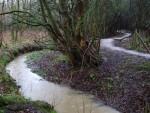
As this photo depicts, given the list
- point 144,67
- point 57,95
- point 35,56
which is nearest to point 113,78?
point 144,67

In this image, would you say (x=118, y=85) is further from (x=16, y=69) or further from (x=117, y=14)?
(x=117, y=14)

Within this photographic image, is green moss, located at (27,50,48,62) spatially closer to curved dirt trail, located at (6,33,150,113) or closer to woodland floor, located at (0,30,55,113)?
woodland floor, located at (0,30,55,113)

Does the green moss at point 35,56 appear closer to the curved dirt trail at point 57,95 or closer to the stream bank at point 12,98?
the stream bank at point 12,98

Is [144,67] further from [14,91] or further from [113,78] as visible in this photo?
[14,91]

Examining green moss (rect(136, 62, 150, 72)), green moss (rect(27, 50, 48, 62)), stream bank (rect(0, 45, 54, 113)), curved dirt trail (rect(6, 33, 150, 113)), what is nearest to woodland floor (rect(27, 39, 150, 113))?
green moss (rect(136, 62, 150, 72))

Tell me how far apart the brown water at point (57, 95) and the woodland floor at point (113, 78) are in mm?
527

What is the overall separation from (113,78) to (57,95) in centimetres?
330

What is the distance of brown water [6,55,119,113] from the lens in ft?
43.8

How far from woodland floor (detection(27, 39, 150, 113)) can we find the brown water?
53 cm

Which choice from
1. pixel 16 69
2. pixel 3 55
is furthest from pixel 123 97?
pixel 3 55

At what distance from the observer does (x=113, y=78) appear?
56.3ft

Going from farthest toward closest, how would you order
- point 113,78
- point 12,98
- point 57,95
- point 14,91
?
point 113,78 → point 57,95 → point 14,91 → point 12,98

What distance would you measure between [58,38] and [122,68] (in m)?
4.04

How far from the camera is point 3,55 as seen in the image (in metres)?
23.6
